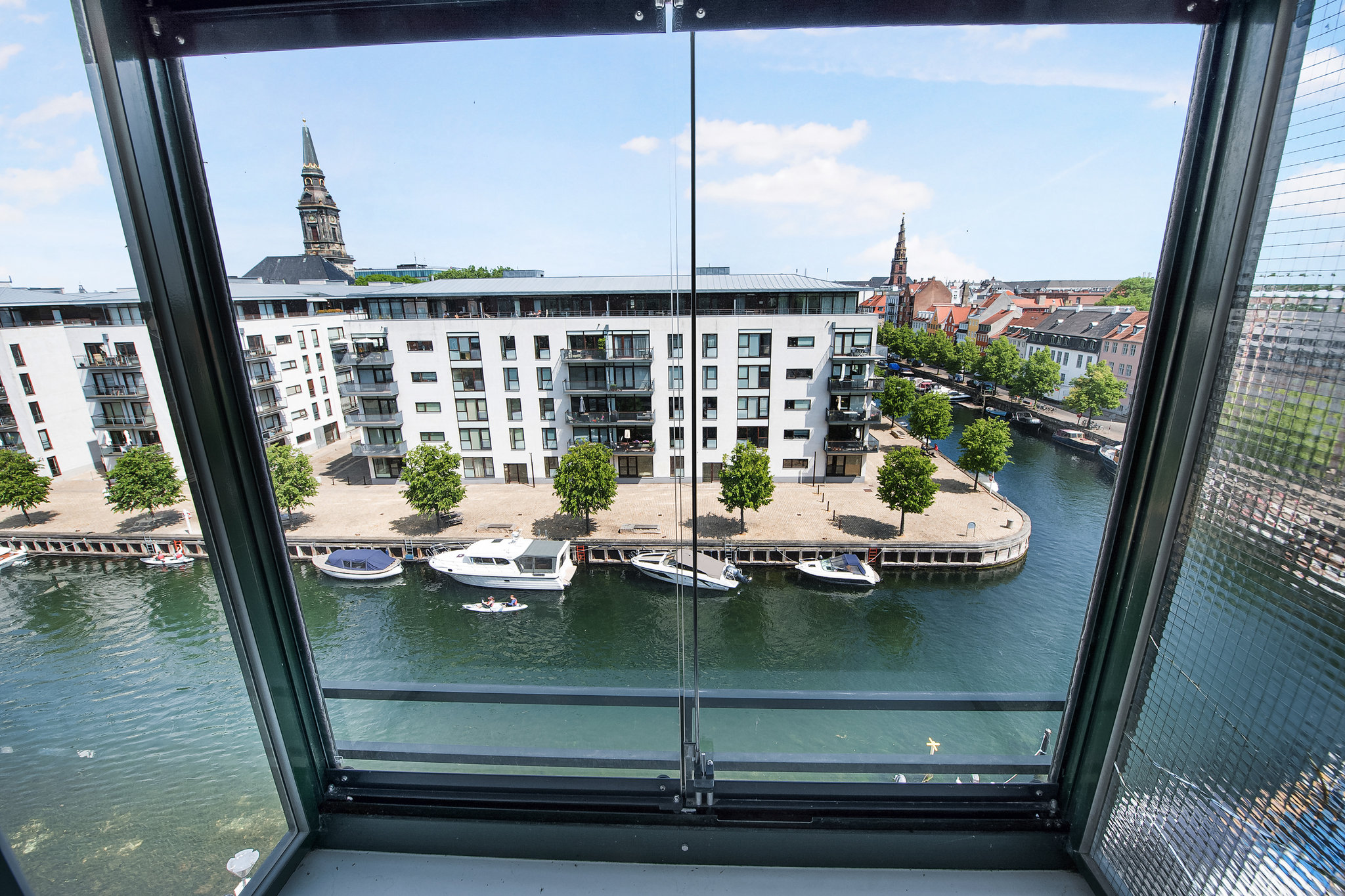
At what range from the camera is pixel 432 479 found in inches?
186

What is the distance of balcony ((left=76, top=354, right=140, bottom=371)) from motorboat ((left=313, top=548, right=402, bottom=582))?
10.1 feet

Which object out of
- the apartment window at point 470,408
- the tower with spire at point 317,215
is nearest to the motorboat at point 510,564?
the apartment window at point 470,408

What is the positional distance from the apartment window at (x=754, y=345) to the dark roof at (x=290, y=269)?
15.2 feet

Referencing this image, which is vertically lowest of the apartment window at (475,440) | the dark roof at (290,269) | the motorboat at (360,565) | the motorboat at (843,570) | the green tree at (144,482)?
the motorboat at (843,570)

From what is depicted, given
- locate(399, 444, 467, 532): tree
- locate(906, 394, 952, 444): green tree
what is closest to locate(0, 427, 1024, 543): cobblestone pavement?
locate(399, 444, 467, 532): tree

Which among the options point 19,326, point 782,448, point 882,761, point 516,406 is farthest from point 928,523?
point 19,326

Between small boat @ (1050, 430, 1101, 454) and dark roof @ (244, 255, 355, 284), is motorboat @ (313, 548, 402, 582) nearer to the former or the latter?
dark roof @ (244, 255, 355, 284)

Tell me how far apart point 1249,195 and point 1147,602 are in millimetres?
571

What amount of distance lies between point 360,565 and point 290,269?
404 cm

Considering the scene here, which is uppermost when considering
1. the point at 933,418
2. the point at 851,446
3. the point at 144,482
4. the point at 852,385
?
the point at 144,482

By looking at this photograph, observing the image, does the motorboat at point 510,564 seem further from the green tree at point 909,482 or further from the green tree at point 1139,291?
the green tree at point 1139,291

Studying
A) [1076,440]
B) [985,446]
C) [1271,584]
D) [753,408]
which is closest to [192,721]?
[1271,584]

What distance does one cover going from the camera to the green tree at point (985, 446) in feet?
11.6

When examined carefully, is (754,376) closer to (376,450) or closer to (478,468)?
(478,468)
